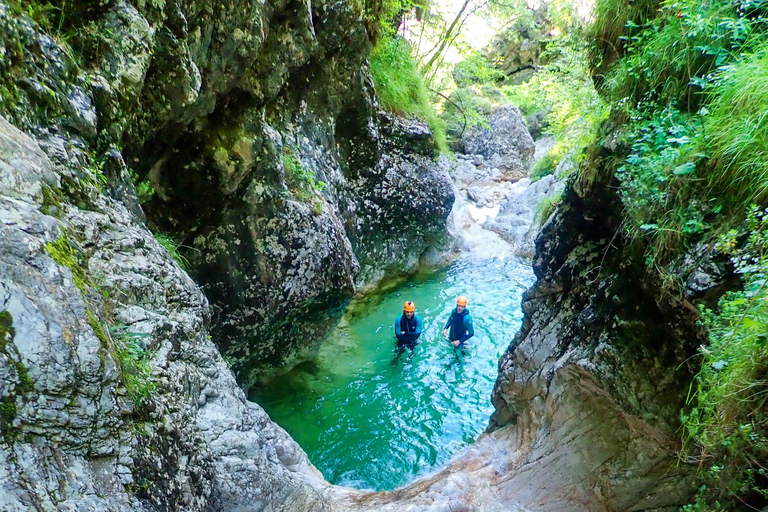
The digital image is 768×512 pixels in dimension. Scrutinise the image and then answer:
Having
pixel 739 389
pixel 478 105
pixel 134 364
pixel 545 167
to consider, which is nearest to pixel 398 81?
pixel 545 167

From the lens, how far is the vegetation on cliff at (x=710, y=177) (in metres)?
2.44

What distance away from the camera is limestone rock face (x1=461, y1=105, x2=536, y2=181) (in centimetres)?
2195

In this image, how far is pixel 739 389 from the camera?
2.40m

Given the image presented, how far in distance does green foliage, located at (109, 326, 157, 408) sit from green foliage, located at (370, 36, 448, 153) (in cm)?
880

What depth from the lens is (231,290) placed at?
609 centimetres

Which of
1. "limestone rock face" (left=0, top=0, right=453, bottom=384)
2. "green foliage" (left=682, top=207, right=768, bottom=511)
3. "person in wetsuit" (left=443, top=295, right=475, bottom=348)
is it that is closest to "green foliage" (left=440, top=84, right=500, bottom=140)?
"limestone rock face" (left=0, top=0, right=453, bottom=384)

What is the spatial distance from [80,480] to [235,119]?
15.5ft

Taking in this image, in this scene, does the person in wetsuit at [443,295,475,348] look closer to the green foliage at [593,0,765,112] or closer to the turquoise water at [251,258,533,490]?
the turquoise water at [251,258,533,490]

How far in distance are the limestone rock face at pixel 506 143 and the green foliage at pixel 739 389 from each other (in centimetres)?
1978

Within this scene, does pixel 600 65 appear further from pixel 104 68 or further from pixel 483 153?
pixel 483 153

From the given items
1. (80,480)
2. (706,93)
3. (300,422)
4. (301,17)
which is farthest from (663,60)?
(300,422)

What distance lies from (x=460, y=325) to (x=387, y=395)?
2.06 metres

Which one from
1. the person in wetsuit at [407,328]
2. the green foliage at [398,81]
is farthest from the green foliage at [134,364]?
the green foliage at [398,81]

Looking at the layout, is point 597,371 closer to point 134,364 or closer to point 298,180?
point 134,364
